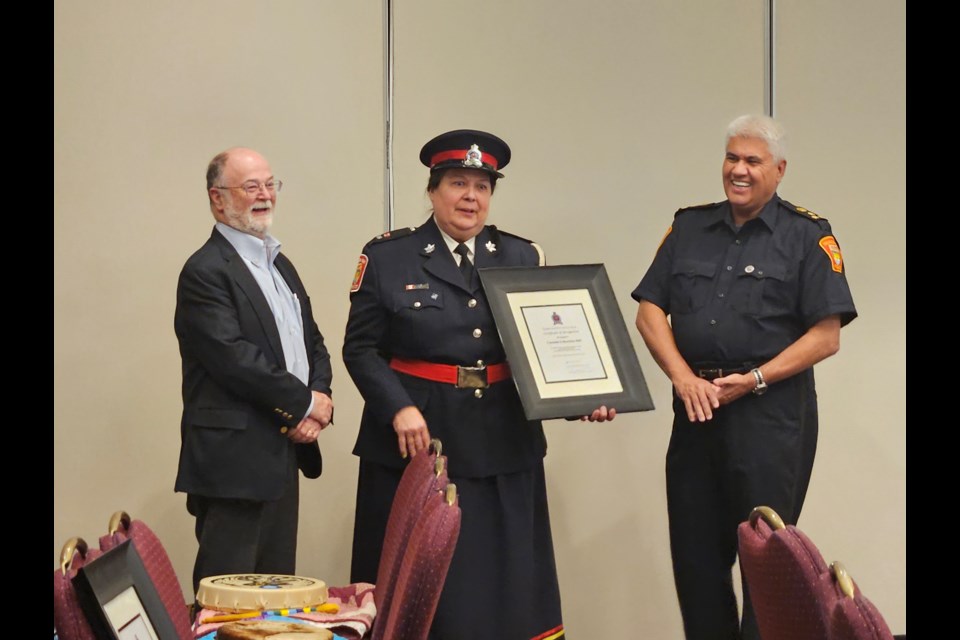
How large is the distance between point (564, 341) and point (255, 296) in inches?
33.8

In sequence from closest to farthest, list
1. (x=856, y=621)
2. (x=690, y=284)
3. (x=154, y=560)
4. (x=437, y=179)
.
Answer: (x=856, y=621), (x=154, y=560), (x=437, y=179), (x=690, y=284)

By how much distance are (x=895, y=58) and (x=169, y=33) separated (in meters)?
2.74

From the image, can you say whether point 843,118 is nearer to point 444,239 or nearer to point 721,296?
point 721,296

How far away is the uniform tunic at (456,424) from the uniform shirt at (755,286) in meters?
0.57

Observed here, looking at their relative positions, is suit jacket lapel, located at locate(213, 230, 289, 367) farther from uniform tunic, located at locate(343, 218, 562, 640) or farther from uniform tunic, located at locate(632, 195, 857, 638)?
uniform tunic, located at locate(632, 195, 857, 638)

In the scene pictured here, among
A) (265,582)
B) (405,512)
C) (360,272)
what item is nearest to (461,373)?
(360,272)

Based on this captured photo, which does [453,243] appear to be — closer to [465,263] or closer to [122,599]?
[465,263]

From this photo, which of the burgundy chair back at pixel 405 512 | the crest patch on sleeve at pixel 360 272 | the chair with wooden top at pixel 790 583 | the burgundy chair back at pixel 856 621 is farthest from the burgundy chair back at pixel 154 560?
the crest patch on sleeve at pixel 360 272

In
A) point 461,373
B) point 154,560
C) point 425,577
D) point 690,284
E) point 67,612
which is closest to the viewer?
point 67,612

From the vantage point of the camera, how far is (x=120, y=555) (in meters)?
1.66

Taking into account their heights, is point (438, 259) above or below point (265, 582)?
above

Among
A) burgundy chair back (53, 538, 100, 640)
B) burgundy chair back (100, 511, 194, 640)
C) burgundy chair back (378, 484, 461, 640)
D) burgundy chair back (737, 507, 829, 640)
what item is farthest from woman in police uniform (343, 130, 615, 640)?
burgundy chair back (53, 538, 100, 640)

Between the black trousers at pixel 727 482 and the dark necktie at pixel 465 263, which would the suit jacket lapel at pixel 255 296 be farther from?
the black trousers at pixel 727 482

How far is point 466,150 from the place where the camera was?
3.46m
